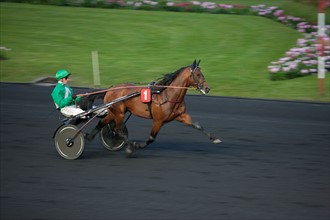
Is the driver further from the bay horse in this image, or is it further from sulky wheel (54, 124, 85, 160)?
the bay horse

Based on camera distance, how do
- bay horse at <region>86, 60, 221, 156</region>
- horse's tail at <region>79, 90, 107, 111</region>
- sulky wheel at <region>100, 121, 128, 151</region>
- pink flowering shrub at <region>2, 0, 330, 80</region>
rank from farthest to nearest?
pink flowering shrub at <region>2, 0, 330, 80</region> < sulky wheel at <region>100, 121, 128, 151</region> < horse's tail at <region>79, 90, 107, 111</region> < bay horse at <region>86, 60, 221, 156</region>

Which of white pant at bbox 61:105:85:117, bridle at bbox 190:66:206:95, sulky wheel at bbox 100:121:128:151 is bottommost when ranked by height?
sulky wheel at bbox 100:121:128:151

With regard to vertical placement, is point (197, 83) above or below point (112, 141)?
above

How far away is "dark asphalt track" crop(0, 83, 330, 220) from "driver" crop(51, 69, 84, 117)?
0.76 metres

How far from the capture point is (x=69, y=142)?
10.6 meters

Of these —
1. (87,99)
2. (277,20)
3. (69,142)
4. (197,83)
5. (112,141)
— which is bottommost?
(112,141)

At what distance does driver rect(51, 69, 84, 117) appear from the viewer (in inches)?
414

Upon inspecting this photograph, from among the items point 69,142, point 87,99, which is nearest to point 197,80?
point 87,99

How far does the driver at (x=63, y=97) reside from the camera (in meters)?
10.5

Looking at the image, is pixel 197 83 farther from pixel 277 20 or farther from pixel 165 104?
pixel 277 20

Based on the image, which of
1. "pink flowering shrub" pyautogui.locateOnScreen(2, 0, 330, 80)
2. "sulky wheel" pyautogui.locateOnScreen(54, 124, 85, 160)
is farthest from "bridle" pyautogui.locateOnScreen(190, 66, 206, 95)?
"pink flowering shrub" pyautogui.locateOnScreen(2, 0, 330, 80)

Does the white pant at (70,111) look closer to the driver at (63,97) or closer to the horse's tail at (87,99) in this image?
the driver at (63,97)

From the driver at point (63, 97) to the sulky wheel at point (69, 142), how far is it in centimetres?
23

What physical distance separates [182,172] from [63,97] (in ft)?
6.88
